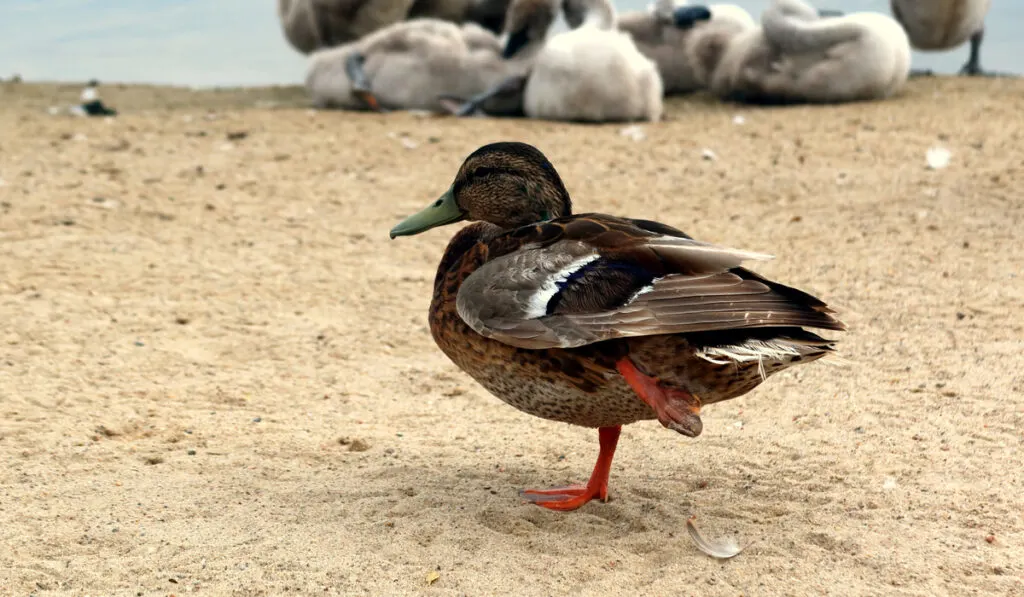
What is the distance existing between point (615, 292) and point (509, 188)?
27.3 inches

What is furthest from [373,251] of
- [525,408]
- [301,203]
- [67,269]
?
[525,408]

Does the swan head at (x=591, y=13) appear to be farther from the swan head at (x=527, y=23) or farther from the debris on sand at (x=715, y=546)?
the debris on sand at (x=715, y=546)

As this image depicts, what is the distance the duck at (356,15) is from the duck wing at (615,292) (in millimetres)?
9930

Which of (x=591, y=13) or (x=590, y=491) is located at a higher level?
(x=591, y=13)

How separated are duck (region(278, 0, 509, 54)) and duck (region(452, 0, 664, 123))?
2.55 meters

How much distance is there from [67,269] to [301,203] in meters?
2.06

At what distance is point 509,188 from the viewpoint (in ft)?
11.6

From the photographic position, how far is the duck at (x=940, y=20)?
1172 cm

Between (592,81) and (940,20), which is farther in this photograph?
(940,20)

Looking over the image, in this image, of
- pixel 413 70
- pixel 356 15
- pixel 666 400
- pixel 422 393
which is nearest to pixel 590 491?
pixel 666 400

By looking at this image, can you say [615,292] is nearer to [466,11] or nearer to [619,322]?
[619,322]

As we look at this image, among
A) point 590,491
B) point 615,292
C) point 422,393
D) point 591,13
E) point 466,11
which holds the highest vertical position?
point 591,13

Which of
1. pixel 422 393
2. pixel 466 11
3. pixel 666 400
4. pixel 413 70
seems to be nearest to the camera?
pixel 666 400

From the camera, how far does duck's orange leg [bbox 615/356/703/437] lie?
2811mm
